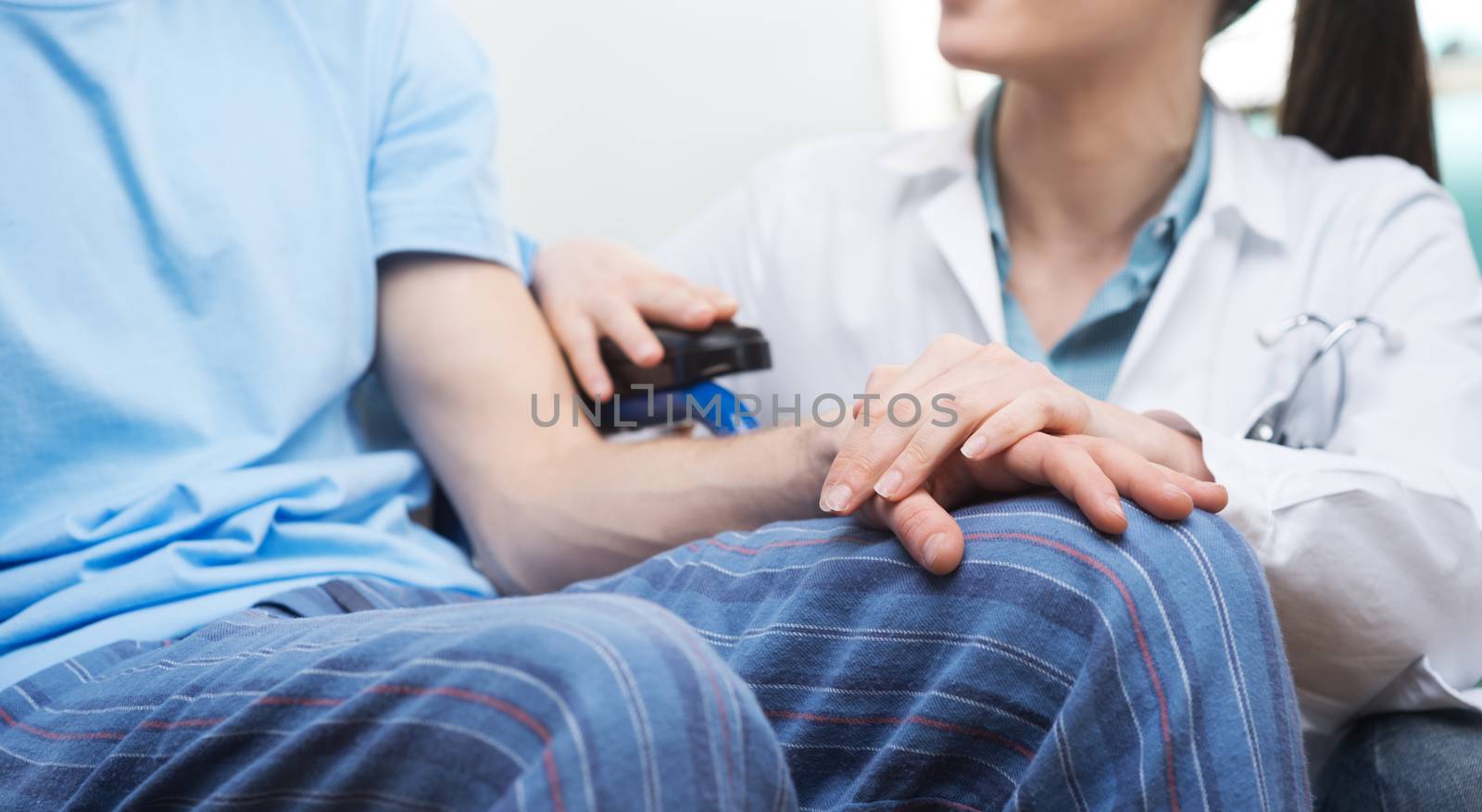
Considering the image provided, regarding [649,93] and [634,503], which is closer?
[634,503]

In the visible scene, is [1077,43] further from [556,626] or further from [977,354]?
[556,626]

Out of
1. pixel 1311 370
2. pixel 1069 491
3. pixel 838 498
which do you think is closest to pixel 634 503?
pixel 838 498

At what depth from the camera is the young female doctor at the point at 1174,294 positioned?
0.78 metres

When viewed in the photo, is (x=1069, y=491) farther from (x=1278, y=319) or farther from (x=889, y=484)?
(x=1278, y=319)

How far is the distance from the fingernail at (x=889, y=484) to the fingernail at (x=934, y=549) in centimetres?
5

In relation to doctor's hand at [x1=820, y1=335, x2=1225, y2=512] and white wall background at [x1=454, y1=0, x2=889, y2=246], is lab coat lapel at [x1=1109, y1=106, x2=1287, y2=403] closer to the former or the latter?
doctor's hand at [x1=820, y1=335, x2=1225, y2=512]

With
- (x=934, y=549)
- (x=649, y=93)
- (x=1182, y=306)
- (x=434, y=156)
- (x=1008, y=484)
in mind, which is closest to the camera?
(x=934, y=549)

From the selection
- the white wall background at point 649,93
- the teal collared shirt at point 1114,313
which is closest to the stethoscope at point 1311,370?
the teal collared shirt at point 1114,313

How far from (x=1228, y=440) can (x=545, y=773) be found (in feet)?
1.75

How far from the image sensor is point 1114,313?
116 centimetres

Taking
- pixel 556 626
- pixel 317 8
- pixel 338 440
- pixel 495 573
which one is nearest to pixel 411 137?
pixel 317 8

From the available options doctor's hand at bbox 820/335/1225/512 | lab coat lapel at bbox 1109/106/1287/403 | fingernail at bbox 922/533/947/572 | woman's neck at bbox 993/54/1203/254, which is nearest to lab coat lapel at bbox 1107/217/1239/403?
lab coat lapel at bbox 1109/106/1287/403

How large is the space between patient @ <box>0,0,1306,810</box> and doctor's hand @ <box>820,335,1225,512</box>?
0.07 ft

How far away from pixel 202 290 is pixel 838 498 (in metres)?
0.51
